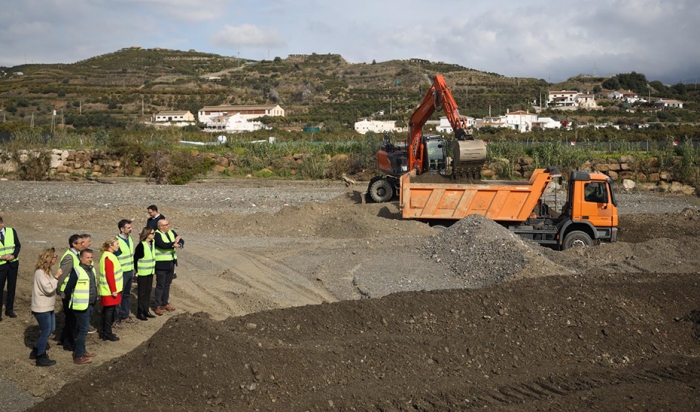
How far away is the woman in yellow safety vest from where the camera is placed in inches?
416

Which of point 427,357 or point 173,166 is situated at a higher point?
point 173,166

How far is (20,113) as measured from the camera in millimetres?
81375

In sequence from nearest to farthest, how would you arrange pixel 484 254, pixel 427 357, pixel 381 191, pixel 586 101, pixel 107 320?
pixel 427 357
pixel 107 320
pixel 484 254
pixel 381 191
pixel 586 101

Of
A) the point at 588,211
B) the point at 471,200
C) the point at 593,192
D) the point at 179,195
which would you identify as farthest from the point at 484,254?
the point at 179,195

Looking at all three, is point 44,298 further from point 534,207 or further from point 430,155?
point 430,155

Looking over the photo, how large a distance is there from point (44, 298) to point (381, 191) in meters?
14.2

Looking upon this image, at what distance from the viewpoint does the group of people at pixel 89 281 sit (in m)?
8.73

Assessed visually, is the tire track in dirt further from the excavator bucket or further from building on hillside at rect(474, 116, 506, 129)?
building on hillside at rect(474, 116, 506, 129)

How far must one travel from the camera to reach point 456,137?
1920 cm

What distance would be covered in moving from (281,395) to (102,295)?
3619 mm

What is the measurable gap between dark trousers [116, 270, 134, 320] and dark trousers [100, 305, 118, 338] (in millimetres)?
490

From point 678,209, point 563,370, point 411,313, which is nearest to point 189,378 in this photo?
point 411,313

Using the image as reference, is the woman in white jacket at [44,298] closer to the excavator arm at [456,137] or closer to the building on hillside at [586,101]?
the excavator arm at [456,137]

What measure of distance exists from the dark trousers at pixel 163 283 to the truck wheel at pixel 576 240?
30.8ft
